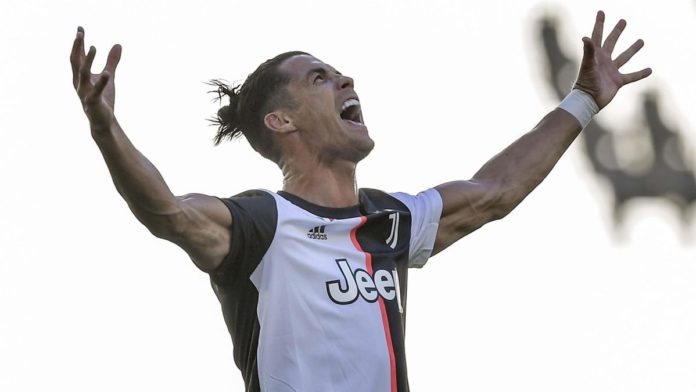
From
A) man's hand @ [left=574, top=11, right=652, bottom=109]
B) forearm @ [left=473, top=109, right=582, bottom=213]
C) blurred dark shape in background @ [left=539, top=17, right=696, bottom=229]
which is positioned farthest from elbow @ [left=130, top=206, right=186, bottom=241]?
blurred dark shape in background @ [left=539, top=17, right=696, bottom=229]

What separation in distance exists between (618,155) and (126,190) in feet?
26.5

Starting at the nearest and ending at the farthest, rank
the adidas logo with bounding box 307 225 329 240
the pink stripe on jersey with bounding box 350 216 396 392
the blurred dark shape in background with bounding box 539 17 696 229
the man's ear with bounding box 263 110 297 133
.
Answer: the pink stripe on jersey with bounding box 350 216 396 392
the adidas logo with bounding box 307 225 329 240
the man's ear with bounding box 263 110 297 133
the blurred dark shape in background with bounding box 539 17 696 229

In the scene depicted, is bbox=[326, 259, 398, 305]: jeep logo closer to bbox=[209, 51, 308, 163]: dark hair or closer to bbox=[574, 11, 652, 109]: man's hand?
bbox=[209, 51, 308, 163]: dark hair

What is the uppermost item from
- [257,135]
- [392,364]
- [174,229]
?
[257,135]

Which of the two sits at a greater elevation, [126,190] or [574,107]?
[574,107]

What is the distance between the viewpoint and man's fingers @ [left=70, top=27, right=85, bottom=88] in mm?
7859

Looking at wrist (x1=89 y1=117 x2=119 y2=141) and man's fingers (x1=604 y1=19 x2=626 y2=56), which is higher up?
man's fingers (x1=604 y1=19 x2=626 y2=56)

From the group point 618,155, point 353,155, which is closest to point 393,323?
point 353,155

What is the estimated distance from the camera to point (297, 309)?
8492 mm

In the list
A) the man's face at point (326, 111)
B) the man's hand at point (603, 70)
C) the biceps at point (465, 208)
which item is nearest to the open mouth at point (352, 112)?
the man's face at point (326, 111)

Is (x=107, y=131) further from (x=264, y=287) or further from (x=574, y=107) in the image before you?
(x=574, y=107)

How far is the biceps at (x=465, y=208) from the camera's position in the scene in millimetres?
9289

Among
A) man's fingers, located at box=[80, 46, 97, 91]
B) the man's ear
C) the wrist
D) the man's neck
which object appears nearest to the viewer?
man's fingers, located at box=[80, 46, 97, 91]

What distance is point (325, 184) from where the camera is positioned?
29.9ft
